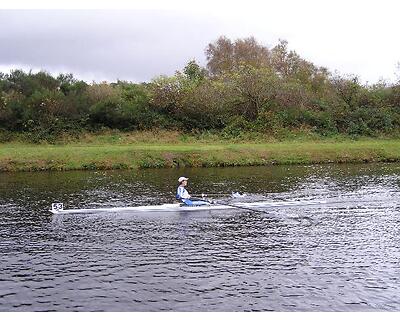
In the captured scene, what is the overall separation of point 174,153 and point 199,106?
58.5 feet

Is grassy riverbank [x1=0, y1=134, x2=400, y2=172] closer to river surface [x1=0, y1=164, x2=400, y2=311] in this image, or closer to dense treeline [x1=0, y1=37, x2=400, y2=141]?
dense treeline [x1=0, y1=37, x2=400, y2=141]

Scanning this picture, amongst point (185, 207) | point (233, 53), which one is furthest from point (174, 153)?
point (233, 53)

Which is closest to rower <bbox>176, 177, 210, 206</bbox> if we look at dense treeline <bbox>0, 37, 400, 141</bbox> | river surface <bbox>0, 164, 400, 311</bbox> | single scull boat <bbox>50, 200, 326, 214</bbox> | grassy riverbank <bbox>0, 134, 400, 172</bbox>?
single scull boat <bbox>50, 200, 326, 214</bbox>

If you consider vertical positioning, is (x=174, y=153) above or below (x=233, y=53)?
below

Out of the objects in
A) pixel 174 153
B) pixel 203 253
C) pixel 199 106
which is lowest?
pixel 203 253

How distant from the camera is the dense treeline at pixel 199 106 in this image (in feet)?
223

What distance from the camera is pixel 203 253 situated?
22.0 meters

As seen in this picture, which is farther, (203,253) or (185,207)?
(185,207)

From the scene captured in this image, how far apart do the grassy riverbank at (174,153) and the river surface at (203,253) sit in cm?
1544

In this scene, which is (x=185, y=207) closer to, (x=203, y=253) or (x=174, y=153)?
(x=203, y=253)

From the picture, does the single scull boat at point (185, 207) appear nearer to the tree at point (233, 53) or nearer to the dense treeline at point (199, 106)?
the dense treeline at point (199, 106)

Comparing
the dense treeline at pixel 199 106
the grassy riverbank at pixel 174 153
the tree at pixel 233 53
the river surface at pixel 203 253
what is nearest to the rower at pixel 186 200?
the river surface at pixel 203 253

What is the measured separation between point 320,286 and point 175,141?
1973 inches

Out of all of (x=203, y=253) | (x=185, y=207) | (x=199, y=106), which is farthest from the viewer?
(x=199, y=106)
